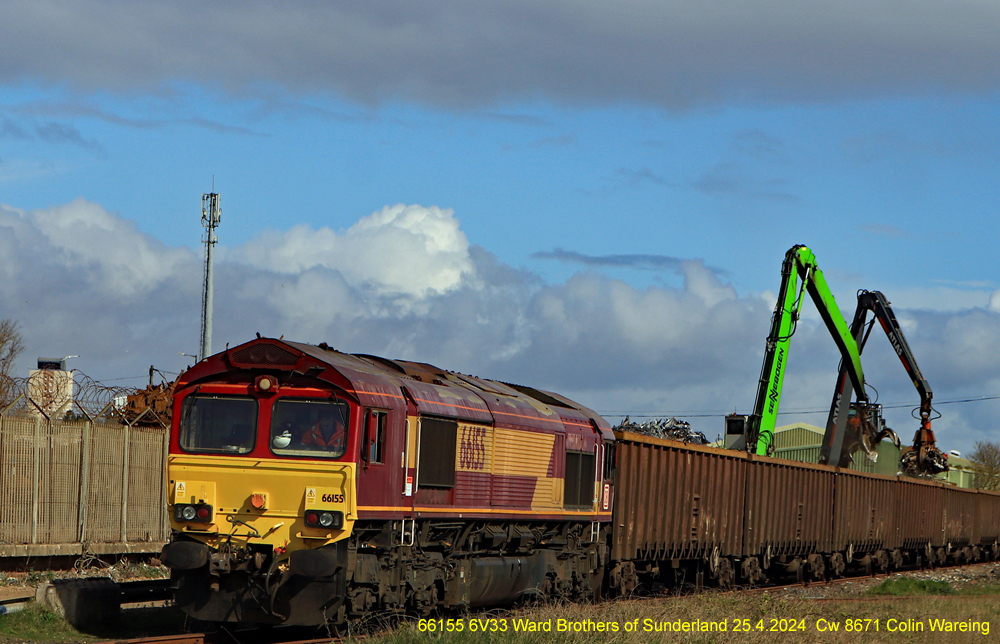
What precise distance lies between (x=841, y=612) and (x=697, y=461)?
6.42 meters

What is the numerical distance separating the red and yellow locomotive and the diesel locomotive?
2cm

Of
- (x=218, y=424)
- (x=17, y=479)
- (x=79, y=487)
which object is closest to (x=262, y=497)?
(x=218, y=424)

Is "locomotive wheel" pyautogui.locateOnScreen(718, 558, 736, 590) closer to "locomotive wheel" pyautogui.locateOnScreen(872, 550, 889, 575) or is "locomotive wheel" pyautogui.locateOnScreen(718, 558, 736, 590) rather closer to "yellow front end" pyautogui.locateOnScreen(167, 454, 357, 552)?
"locomotive wheel" pyautogui.locateOnScreen(872, 550, 889, 575)

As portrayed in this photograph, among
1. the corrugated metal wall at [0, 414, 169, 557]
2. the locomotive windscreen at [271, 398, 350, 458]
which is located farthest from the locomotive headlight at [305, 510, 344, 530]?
the corrugated metal wall at [0, 414, 169, 557]

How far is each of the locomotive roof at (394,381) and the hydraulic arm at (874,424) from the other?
21.0 metres

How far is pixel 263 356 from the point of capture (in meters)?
14.5

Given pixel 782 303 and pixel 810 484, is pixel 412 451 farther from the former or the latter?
pixel 782 303

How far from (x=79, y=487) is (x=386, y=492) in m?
8.24


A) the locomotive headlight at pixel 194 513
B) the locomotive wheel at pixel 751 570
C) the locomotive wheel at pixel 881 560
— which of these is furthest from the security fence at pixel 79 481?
the locomotive wheel at pixel 881 560

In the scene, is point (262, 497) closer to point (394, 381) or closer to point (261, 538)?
point (261, 538)

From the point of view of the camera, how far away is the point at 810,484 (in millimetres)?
29938

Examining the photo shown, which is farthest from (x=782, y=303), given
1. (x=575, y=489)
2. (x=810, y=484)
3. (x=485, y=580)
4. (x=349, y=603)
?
(x=349, y=603)

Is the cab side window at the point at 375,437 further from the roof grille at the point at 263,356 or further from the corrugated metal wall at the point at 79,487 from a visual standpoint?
the corrugated metal wall at the point at 79,487

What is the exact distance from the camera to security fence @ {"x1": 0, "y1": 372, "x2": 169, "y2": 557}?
60.9 feet
